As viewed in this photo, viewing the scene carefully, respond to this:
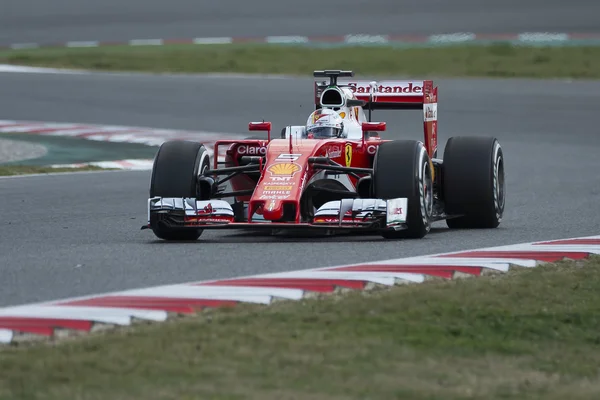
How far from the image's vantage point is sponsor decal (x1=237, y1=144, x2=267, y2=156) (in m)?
11.2

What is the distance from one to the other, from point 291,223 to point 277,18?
30140 millimetres

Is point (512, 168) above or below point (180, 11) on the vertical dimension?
below

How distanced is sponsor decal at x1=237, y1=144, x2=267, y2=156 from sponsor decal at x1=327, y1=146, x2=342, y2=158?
2.21 feet

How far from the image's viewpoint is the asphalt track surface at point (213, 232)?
8695 mm

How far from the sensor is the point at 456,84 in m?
28.0

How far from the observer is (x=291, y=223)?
9836 mm

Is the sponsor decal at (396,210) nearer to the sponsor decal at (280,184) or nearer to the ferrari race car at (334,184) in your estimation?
the ferrari race car at (334,184)

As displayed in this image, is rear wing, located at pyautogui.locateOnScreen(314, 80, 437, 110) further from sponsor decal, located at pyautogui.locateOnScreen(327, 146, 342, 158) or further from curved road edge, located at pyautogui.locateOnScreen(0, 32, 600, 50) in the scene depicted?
curved road edge, located at pyautogui.locateOnScreen(0, 32, 600, 50)

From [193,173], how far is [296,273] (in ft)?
8.39

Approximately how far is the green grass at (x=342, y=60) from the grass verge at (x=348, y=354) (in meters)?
21.9

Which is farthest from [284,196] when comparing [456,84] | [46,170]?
[456,84]

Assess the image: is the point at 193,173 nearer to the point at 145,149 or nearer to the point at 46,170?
the point at 46,170

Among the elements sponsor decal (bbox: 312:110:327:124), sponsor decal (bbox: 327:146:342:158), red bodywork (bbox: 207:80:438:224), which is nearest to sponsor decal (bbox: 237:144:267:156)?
red bodywork (bbox: 207:80:438:224)

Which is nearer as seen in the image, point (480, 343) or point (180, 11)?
point (480, 343)
